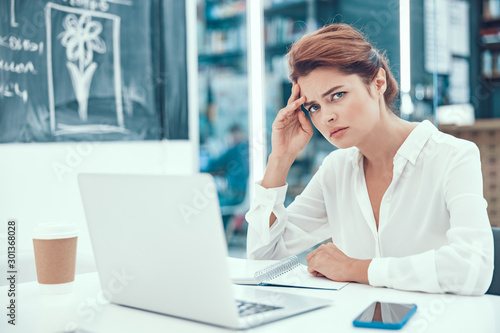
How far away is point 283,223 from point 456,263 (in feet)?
2.05

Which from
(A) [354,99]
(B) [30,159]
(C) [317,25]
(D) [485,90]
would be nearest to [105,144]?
(B) [30,159]

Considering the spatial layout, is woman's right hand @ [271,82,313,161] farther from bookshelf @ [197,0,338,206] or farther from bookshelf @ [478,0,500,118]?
bookshelf @ [478,0,500,118]

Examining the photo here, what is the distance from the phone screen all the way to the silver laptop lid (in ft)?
0.79

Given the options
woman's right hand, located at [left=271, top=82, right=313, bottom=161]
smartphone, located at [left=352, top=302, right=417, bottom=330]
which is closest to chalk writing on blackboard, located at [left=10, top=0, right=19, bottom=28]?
woman's right hand, located at [left=271, top=82, right=313, bottom=161]

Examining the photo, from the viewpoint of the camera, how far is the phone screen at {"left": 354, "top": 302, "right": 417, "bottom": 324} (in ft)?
3.00

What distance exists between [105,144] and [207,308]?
220 centimetres

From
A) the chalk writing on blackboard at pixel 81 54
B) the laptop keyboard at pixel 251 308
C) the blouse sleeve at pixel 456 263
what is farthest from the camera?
the chalk writing on blackboard at pixel 81 54

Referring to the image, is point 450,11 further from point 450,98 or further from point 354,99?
point 354,99

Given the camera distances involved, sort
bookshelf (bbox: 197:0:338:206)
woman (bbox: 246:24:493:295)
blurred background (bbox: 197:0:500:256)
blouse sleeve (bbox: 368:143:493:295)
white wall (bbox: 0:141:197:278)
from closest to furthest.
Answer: blouse sleeve (bbox: 368:143:493:295) < woman (bbox: 246:24:493:295) < white wall (bbox: 0:141:197:278) < blurred background (bbox: 197:0:500:256) < bookshelf (bbox: 197:0:338:206)

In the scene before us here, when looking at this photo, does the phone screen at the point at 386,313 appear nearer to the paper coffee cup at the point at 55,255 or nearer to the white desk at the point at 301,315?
the white desk at the point at 301,315

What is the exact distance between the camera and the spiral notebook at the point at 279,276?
1.27m

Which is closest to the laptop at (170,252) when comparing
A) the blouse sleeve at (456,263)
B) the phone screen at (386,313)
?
the phone screen at (386,313)

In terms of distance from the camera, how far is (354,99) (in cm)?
158

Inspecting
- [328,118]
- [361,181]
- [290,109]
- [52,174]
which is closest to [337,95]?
[328,118]
